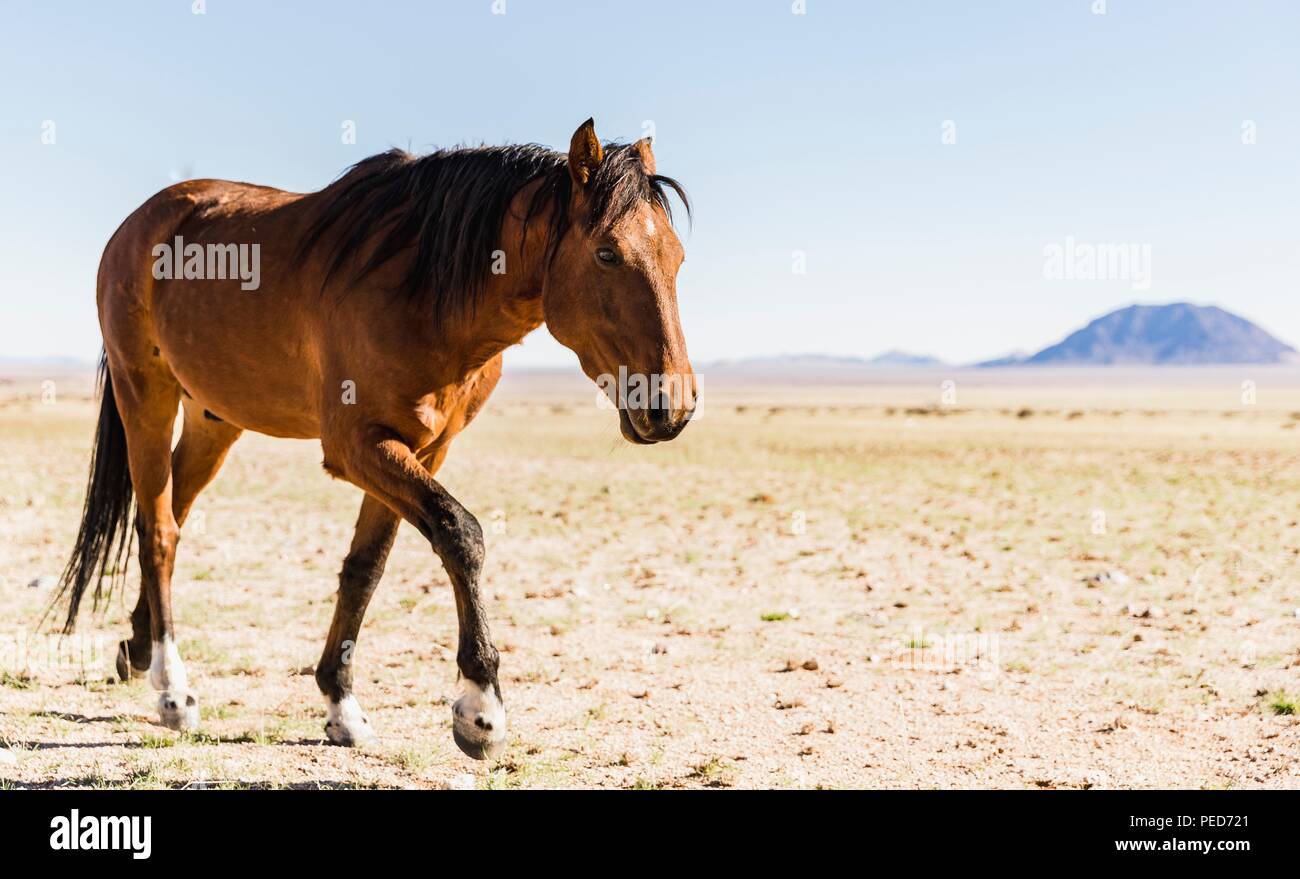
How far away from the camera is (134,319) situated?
5.83 m

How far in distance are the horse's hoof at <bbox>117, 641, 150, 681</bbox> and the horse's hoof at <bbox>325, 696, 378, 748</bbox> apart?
1.69 m

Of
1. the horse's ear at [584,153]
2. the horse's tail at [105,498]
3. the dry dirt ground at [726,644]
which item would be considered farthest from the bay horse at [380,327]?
the dry dirt ground at [726,644]

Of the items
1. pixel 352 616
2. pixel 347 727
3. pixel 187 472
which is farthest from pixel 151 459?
pixel 347 727

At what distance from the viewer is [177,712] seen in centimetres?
521

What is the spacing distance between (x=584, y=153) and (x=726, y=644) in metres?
4.45

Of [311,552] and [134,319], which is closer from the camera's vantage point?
[134,319]

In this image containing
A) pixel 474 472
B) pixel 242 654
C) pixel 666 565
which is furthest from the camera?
pixel 474 472

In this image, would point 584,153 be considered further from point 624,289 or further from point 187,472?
point 187,472

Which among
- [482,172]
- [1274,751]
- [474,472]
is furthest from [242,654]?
[474,472]

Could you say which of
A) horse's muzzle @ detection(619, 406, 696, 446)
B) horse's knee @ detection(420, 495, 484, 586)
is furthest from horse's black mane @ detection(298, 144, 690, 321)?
horse's knee @ detection(420, 495, 484, 586)

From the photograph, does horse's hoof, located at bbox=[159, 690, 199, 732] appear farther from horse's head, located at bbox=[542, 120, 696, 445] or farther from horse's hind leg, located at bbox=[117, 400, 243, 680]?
horse's head, located at bbox=[542, 120, 696, 445]
